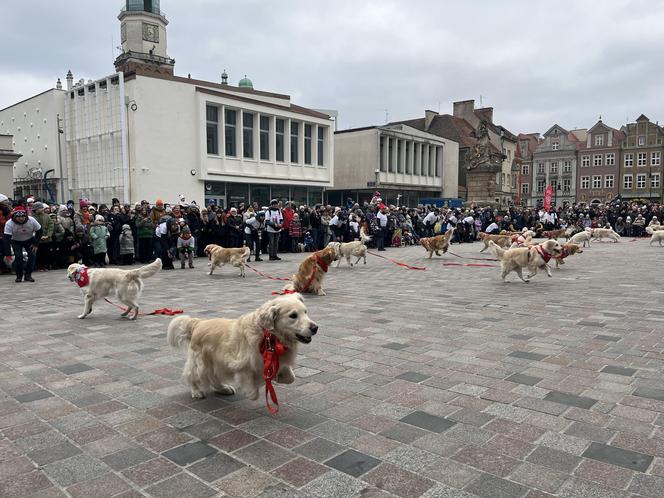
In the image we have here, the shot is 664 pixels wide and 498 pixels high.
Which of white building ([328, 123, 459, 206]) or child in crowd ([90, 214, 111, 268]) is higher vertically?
white building ([328, 123, 459, 206])

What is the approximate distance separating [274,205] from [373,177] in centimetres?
3295

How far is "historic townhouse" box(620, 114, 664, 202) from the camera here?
249 ft

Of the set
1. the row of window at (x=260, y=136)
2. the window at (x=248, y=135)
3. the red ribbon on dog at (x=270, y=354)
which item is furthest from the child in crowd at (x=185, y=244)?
the window at (x=248, y=135)

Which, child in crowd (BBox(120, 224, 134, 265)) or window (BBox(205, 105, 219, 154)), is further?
window (BBox(205, 105, 219, 154))

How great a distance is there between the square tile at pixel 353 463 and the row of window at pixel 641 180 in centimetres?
8733

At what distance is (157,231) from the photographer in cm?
1548

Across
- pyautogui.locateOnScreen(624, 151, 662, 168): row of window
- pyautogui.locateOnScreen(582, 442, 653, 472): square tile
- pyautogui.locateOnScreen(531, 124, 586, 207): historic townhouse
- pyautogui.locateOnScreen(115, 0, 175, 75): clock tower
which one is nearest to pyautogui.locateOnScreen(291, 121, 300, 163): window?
pyautogui.locateOnScreen(115, 0, 175, 75): clock tower

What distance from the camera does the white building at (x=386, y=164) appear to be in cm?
4991

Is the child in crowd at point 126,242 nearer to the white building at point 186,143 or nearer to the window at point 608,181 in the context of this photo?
the white building at point 186,143

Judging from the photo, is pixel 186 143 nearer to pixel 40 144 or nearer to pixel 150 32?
pixel 40 144

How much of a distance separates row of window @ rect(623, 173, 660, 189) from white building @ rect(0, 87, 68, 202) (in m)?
78.7

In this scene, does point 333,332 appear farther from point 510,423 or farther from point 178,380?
point 510,423

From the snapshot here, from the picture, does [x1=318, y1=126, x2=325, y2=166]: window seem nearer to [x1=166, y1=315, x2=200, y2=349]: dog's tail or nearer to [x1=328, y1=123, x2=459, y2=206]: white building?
[x1=328, y1=123, x2=459, y2=206]: white building

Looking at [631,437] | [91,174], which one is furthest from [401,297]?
[91,174]
